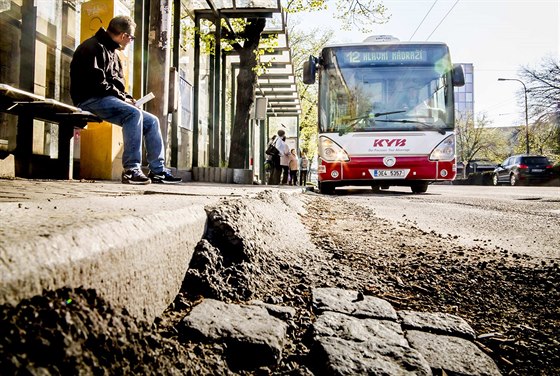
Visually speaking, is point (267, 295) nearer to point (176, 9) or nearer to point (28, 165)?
point (28, 165)

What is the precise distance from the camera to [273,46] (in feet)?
39.5

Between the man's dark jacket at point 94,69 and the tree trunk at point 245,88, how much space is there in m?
6.94

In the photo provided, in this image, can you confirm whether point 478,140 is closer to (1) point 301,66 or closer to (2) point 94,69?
(1) point 301,66

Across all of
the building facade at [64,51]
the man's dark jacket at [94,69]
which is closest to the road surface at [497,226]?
the man's dark jacket at [94,69]

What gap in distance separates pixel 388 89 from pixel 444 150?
1665mm

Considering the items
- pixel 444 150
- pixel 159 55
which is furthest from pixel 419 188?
pixel 159 55

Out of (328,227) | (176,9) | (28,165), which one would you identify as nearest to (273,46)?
(176,9)

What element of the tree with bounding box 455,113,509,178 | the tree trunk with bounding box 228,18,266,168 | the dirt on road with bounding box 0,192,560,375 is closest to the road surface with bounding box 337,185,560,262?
the dirt on road with bounding box 0,192,560,375

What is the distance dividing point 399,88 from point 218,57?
4.78 metres

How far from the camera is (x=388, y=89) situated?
30.0 feet

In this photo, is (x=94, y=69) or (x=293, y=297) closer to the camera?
(x=293, y=297)

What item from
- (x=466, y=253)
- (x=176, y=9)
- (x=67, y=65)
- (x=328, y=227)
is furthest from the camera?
(x=176, y=9)

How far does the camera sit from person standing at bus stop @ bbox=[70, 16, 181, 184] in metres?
4.50

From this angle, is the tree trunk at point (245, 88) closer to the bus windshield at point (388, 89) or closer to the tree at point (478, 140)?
the bus windshield at point (388, 89)
